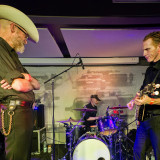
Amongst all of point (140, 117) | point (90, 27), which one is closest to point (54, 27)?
point (90, 27)

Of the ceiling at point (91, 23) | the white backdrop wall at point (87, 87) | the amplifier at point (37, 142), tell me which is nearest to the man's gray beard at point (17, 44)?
the ceiling at point (91, 23)

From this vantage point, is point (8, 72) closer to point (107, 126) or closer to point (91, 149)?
point (91, 149)

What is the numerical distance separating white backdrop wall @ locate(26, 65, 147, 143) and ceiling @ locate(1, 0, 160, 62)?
1.50 metres

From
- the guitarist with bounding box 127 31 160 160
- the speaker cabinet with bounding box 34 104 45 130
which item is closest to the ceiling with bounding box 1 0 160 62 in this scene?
the guitarist with bounding box 127 31 160 160

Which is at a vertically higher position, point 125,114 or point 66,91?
point 66,91

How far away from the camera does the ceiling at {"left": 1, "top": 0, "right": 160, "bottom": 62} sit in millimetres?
3238

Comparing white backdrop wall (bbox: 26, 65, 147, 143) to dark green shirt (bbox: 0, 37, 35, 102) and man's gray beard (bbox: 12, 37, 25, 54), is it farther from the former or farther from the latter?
dark green shirt (bbox: 0, 37, 35, 102)

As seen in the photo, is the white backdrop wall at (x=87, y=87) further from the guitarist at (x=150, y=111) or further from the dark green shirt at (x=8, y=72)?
the dark green shirt at (x=8, y=72)

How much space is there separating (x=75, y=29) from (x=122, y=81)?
3.81 meters

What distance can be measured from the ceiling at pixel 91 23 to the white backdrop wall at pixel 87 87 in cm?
150

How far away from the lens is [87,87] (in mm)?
7078

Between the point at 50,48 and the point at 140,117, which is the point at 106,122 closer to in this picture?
the point at 140,117

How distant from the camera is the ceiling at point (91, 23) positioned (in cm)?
324

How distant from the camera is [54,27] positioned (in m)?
3.86
